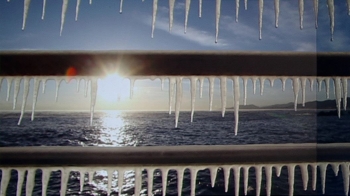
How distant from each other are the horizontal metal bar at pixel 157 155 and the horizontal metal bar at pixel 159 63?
1.16ft

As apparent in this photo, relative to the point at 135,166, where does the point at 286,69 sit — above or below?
above

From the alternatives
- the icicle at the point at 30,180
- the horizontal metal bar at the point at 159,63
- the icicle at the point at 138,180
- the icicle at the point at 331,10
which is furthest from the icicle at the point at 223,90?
the icicle at the point at 30,180

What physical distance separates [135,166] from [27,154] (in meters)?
0.45

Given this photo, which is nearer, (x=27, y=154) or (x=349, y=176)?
(x=27, y=154)

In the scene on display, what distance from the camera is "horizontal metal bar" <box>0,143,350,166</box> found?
1187 millimetres

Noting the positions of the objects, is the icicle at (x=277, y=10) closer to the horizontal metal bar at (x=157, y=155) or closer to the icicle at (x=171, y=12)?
the icicle at (x=171, y=12)

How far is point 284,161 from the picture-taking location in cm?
127

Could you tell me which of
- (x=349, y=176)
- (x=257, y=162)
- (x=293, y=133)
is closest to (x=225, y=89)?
(x=257, y=162)

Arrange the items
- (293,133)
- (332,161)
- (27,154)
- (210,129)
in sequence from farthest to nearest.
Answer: (210,129) < (293,133) < (332,161) < (27,154)

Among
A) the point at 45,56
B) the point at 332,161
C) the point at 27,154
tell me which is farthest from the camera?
the point at 332,161

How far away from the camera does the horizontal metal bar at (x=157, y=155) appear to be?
1.19 metres

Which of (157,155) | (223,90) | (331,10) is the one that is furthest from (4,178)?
(331,10)

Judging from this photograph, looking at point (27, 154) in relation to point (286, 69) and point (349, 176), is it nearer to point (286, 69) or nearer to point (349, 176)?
point (286, 69)

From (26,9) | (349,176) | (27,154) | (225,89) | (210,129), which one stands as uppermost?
(26,9)
